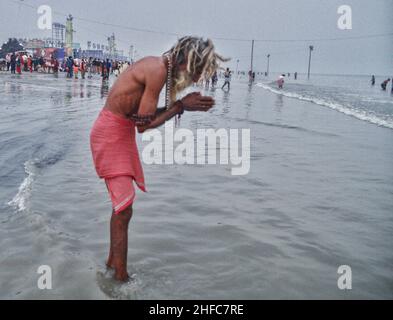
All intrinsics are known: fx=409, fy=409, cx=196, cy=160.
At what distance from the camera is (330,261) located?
11.8 feet

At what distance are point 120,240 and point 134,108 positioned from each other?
3.19 feet

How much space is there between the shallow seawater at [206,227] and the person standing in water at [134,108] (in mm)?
604

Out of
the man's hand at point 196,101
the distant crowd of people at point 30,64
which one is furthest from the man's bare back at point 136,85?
the distant crowd of people at point 30,64

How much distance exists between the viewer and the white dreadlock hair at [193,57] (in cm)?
280

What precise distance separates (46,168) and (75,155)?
106cm

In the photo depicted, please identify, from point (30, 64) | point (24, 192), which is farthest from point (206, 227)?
point (30, 64)

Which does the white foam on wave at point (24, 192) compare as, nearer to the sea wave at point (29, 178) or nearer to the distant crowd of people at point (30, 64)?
the sea wave at point (29, 178)

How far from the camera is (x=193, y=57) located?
110 inches

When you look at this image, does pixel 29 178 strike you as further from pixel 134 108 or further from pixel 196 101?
pixel 196 101

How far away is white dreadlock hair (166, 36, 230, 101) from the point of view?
2801 millimetres

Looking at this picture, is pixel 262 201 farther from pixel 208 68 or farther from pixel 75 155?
pixel 75 155

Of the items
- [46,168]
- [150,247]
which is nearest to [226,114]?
[46,168]

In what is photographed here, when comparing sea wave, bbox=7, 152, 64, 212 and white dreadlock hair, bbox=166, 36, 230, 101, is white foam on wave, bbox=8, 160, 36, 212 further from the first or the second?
white dreadlock hair, bbox=166, 36, 230, 101

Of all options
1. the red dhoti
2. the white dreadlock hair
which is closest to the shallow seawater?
the red dhoti
